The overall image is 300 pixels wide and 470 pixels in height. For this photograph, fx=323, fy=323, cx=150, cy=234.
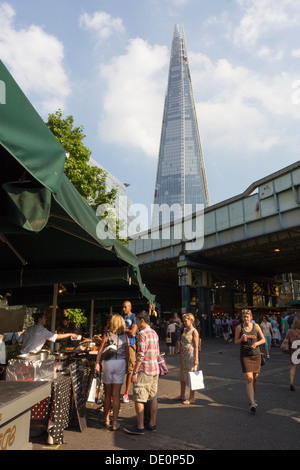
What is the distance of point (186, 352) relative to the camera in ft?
20.8

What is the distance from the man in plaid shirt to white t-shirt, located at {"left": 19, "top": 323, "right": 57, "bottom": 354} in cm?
133

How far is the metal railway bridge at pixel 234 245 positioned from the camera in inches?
893

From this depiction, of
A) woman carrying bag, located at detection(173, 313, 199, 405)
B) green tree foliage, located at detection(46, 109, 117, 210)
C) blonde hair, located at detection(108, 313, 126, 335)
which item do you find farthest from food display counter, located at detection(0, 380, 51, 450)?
green tree foliage, located at detection(46, 109, 117, 210)

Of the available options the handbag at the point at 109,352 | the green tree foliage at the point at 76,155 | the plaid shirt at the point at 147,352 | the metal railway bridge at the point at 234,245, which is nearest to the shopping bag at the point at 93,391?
the handbag at the point at 109,352

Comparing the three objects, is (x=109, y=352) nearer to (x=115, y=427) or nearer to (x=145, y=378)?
(x=145, y=378)

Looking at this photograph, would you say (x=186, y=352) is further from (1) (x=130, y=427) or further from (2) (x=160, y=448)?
(2) (x=160, y=448)

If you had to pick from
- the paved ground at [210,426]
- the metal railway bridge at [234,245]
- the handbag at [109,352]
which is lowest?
the paved ground at [210,426]

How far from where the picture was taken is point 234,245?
92.5 ft

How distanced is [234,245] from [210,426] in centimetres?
2437

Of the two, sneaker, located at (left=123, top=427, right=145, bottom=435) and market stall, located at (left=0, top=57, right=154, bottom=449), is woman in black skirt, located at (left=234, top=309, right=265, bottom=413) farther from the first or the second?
market stall, located at (left=0, top=57, right=154, bottom=449)

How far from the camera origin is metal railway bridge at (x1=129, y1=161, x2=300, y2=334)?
2267cm

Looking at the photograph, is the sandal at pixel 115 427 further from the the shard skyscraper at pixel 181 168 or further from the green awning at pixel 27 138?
the the shard skyscraper at pixel 181 168

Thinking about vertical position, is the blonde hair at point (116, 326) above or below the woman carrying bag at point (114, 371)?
above

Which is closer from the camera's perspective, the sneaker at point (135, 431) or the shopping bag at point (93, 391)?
the sneaker at point (135, 431)
